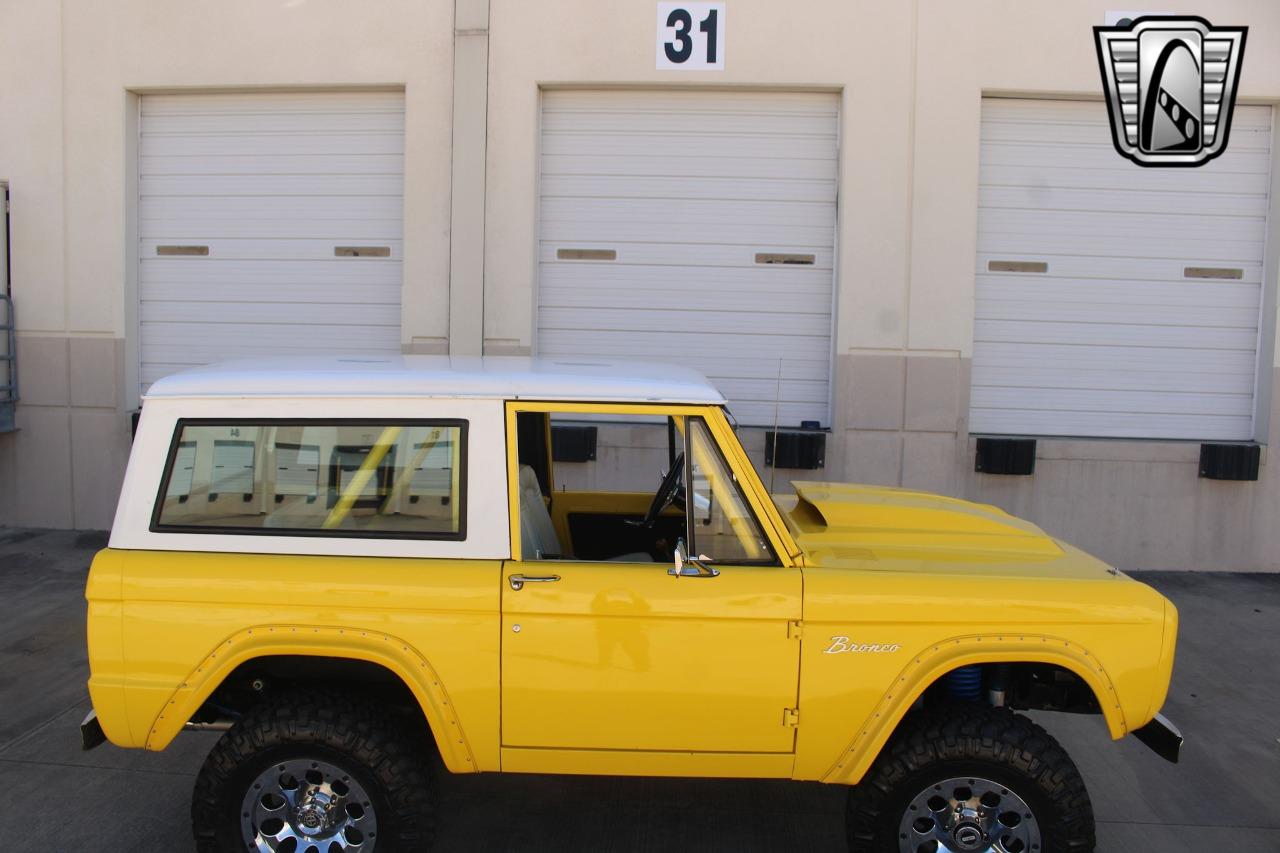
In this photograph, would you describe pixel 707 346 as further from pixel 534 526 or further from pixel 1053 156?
pixel 534 526

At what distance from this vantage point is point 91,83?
895cm

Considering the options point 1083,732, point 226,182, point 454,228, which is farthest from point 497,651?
point 226,182

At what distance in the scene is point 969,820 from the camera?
3.31 meters

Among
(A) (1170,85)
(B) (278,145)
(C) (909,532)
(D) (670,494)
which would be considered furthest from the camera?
(B) (278,145)

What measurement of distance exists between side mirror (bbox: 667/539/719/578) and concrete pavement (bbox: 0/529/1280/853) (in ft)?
4.21

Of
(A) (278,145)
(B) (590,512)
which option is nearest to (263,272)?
(A) (278,145)

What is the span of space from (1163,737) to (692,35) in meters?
6.77

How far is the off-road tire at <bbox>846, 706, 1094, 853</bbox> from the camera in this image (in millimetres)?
3252

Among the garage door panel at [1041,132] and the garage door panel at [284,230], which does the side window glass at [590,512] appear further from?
the garage door panel at [1041,132]

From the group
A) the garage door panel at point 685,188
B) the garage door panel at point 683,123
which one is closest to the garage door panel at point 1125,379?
the garage door panel at point 685,188

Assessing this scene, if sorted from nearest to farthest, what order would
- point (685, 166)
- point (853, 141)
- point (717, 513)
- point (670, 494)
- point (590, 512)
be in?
point (717, 513)
point (670, 494)
point (590, 512)
point (853, 141)
point (685, 166)

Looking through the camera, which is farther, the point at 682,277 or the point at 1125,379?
the point at 682,277

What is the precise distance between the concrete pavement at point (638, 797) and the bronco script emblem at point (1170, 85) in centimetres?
492

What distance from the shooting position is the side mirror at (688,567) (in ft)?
10.6
